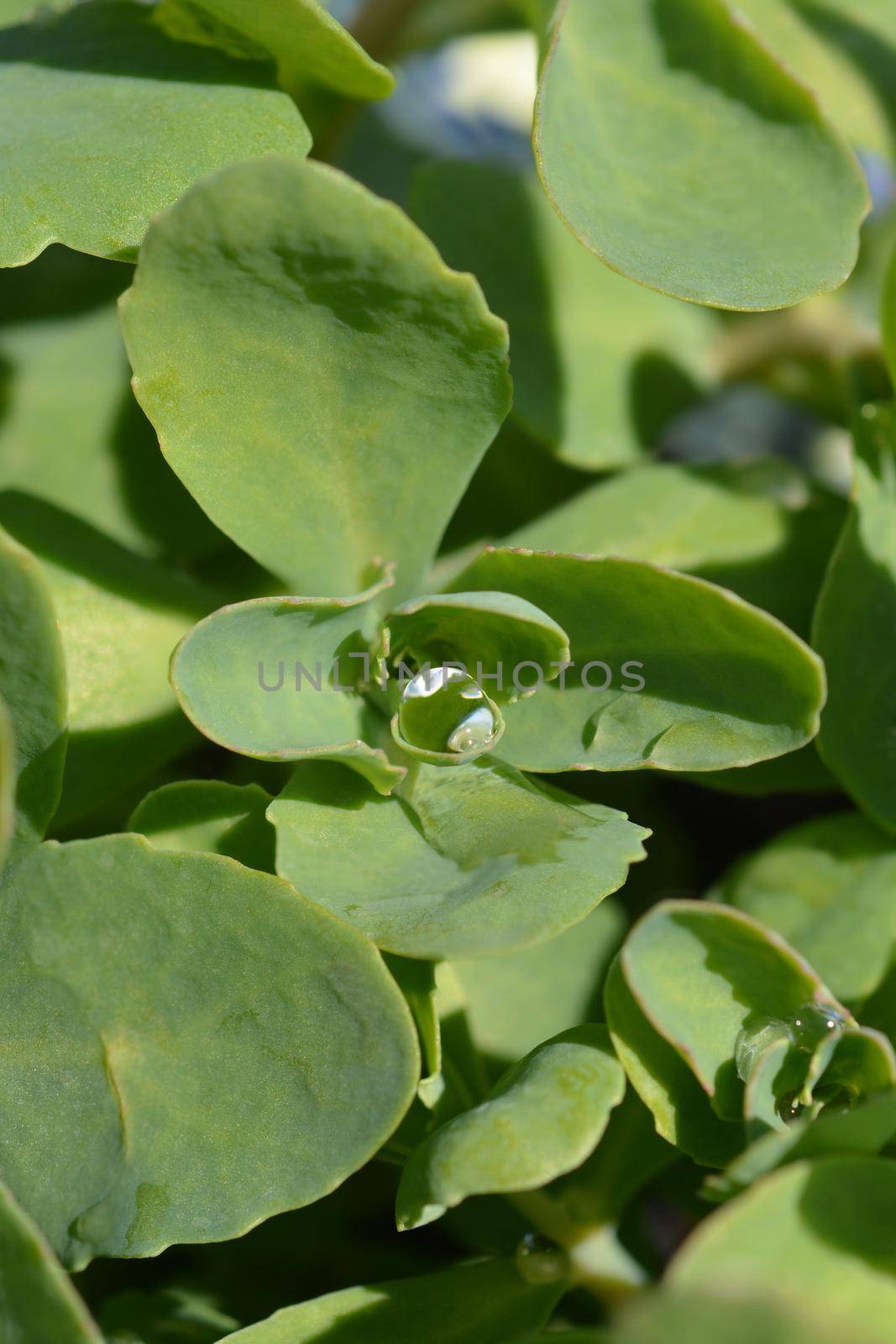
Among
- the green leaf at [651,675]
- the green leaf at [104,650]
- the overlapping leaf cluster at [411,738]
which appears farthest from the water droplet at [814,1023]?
the green leaf at [104,650]

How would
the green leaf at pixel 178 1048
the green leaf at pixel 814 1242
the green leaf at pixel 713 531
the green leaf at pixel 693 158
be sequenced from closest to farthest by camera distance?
the green leaf at pixel 814 1242 → the green leaf at pixel 178 1048 → the green leaf at pixel 693 158 → the green leaf at pixel 713 531

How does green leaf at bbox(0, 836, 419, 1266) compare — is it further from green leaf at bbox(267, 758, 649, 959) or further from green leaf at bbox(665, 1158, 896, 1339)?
green leaf at bbox(665, 1158, 896, 1339)

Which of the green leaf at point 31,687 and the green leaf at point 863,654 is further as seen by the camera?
the green leaf at point 863,654

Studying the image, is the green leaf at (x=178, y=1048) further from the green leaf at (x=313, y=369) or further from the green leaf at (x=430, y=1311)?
the green leaf at (x=313, y=369)

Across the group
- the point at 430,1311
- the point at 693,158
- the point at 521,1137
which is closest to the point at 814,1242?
the point at 521,1137

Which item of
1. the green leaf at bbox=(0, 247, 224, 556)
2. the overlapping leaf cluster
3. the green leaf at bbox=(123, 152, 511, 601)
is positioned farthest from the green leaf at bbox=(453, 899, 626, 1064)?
the green leaf at bbox=(0, 247, 224, 556)

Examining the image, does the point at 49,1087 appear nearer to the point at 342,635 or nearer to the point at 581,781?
the point at 342,635

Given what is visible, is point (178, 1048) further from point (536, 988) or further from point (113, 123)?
point (113, 123)

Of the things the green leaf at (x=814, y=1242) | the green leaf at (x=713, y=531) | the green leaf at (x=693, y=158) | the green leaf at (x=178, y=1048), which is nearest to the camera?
the green leaf at (x=814, y=1242)
